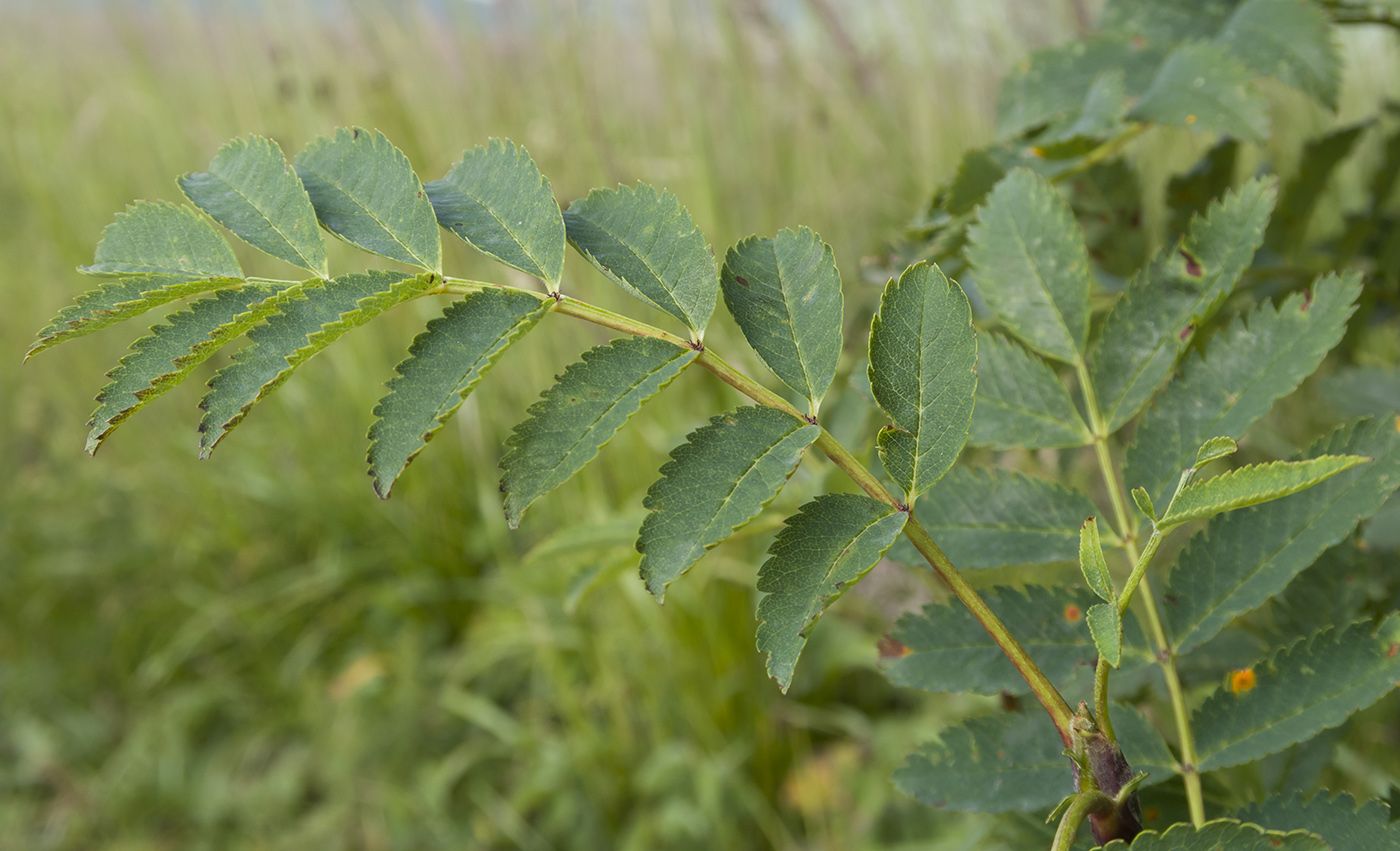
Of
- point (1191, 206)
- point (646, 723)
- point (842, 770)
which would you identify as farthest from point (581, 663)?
point (1191, 206)

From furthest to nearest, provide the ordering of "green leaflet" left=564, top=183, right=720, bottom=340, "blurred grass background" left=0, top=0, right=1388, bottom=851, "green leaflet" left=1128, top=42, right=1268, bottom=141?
"blurred grass background" left=0, top=0, right=1388, bottom=851 → "green leaflet" left=1128, top=42, right=1268, bottom=141 → "green leaflet" left=564, top=183, right=720, bottom=340

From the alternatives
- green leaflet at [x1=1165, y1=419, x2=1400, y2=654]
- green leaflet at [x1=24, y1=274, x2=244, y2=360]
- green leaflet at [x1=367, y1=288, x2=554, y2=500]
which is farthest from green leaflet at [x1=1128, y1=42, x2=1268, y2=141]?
green leaflet at [x1=24, y1=274, x2=244, y2=360]

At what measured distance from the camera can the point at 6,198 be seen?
4.18 metres

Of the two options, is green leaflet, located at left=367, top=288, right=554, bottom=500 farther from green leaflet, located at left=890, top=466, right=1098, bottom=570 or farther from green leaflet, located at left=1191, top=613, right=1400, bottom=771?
green leaflet, located at left=1191, top=613, right=1400, bottom=771

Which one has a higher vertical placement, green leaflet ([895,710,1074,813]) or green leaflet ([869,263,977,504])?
green leaflet ([869,263,977,504])

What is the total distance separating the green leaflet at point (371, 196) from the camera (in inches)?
16.1

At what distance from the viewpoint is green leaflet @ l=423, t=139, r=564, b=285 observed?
41 centimetres

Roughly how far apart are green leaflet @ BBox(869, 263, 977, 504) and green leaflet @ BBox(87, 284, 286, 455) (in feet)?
0.76

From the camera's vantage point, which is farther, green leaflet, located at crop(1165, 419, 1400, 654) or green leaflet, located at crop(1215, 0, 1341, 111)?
green leaflet, located at crop(1215, 0, 1341, 111)

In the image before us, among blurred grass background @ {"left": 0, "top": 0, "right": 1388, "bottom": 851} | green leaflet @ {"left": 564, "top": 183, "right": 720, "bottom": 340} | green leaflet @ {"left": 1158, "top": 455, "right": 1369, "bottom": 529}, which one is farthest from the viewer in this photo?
blurred grass background @ {"left": 0, "top": 0, "right": 1388, "bottom": 851}

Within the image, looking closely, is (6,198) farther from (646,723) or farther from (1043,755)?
(1043,755)

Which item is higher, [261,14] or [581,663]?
[261,14]

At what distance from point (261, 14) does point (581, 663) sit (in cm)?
206

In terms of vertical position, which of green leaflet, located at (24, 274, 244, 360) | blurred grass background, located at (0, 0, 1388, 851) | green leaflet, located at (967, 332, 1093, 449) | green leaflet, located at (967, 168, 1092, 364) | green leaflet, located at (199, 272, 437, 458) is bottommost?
blurred grass background, located at (0, 0, 1388, 851)
